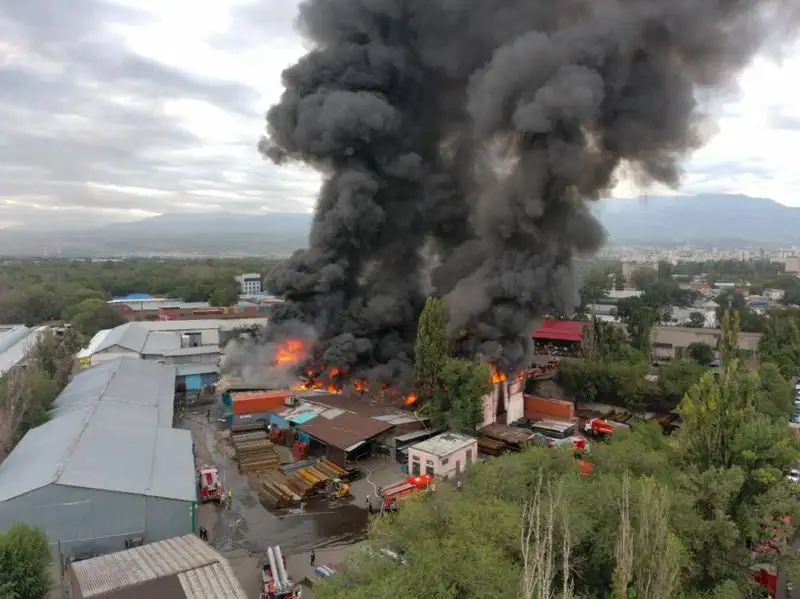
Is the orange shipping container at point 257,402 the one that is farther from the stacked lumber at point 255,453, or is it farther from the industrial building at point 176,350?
the industrial building at point 176,350

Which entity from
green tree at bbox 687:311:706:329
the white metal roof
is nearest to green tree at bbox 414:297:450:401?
the white metal roof

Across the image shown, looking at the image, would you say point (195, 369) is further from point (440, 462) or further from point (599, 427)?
point (599, 427)

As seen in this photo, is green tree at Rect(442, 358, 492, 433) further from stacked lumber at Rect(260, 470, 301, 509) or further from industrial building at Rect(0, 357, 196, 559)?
industrial building at Rect(0, 357, 196, 559)

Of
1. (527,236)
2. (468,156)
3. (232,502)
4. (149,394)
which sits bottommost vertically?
(232,502)

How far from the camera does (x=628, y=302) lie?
168 ft

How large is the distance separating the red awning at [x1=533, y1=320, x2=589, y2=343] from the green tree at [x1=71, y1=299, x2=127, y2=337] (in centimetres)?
3654

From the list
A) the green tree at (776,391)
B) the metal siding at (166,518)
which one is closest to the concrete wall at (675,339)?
the green tree at (776,391)

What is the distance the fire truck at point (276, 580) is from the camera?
13352 mm

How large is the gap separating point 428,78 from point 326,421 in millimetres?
22286

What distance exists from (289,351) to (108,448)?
13734 mm

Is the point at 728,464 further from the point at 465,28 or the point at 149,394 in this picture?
the point at 465,28

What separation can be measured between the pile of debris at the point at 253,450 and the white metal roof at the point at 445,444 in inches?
225

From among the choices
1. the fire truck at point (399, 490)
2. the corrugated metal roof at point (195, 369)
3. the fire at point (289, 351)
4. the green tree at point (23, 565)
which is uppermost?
the fire at point (289, 351)

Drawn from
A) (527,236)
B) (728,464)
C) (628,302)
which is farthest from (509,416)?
(628,302)
